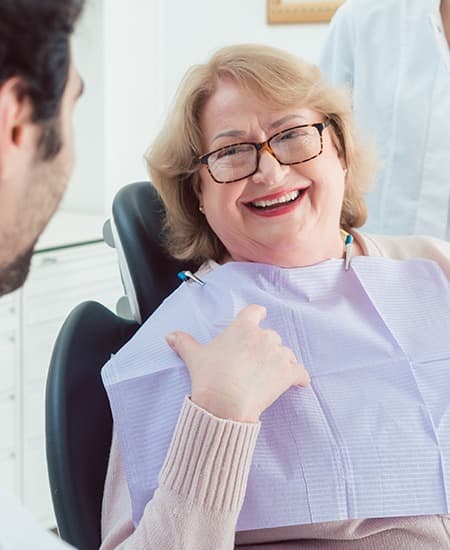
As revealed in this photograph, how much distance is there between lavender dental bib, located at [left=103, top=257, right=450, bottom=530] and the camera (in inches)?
48.7

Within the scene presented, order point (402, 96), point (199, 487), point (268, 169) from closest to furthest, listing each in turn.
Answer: point (199, 487) → point (268, 169) → point (402, 96)

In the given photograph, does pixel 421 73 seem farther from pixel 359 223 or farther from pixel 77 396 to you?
pixel 77 396

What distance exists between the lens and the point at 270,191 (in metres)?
A: 1.41

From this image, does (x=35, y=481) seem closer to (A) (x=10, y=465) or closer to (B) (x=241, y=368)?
(A) (x=10, y=465)

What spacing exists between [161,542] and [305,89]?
788 mm

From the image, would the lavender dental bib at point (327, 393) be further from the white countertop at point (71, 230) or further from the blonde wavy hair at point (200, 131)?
the white countertop at point (71, 230)

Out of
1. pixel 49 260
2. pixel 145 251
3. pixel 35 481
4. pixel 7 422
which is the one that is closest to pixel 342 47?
pixel 145 251

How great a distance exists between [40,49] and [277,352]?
78 cm

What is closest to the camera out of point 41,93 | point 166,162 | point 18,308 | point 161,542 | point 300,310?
point 41,93

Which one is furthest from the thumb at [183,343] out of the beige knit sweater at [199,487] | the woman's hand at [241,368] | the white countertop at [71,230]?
the white countertop at [71,230]

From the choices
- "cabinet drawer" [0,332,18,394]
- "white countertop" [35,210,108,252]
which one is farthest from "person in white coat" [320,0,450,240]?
"cabinet drawer" [0,332,18,394]

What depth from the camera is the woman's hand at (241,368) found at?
3.73 feet

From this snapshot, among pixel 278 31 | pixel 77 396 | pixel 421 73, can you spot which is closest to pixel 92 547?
pixel 77 396

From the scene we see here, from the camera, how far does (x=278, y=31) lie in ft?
9.82
